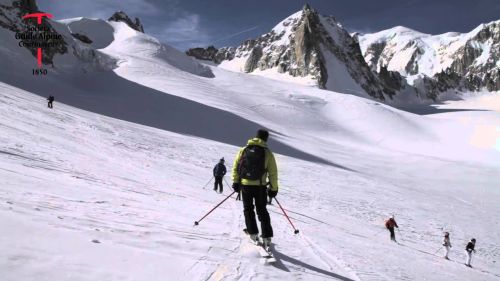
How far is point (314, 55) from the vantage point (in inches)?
6250

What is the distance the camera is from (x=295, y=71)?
16100 cm

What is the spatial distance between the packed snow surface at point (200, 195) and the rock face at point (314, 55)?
337 ft

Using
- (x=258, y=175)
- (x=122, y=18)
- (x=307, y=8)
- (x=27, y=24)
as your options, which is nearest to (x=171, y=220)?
(x=258, y=175)

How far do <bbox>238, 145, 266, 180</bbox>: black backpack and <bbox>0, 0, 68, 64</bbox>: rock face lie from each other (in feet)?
179

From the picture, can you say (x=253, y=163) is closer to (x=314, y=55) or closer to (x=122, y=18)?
(x=314, y=55)

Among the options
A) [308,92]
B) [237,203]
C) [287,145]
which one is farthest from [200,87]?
[237,203]

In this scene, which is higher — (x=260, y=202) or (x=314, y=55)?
(x=314, y=55)

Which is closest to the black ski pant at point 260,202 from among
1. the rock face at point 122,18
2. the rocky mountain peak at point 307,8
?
the rock face at point 122,18

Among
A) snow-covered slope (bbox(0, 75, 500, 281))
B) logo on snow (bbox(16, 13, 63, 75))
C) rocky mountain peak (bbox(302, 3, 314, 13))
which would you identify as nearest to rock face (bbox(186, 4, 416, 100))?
rocky mountain peak (bbox(302, 3, 314, 13))

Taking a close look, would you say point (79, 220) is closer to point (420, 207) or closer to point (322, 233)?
point (322, 233)

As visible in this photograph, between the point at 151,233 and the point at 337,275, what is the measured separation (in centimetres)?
284

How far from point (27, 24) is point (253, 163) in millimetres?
62894

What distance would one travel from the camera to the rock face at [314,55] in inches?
6304

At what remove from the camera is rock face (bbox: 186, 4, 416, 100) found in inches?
6304
